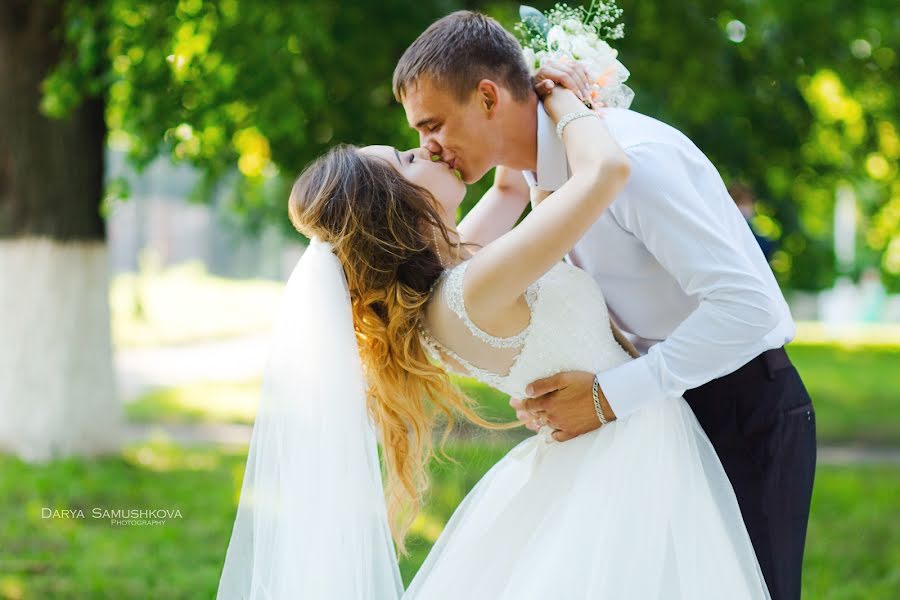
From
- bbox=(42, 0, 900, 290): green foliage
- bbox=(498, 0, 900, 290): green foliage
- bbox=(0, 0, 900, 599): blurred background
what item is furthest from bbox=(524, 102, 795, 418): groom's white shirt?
bbox=(498, 0, 900, 290): green foliage

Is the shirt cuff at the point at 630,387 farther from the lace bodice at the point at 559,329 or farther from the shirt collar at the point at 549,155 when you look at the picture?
the shirt collar at the point at 549,155

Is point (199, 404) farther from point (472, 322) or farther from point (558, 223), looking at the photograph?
point (558, 223)

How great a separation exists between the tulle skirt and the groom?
74 mm

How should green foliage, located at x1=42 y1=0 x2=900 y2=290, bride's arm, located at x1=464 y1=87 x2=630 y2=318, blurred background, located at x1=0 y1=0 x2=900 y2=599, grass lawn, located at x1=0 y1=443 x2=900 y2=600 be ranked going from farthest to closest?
green foliage, located at x1=42 y1=0 x2=900 y2=290
blurred background, located at x1=0 y1=0 x2=900 y2=599
grass lawn, located at x1=0 y1=443 x2=900 y2=600
bride's arm, located at x1=464 y1=87 x2=630 y2=318

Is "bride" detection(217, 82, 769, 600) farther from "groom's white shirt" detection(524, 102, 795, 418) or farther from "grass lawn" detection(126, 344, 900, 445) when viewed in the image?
"grass lawn" detection(126, 344, 900, 445)

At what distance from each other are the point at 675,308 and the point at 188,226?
28.0 m

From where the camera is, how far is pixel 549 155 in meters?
2.69

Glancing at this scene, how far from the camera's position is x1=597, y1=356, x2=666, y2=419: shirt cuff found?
8.14 feet

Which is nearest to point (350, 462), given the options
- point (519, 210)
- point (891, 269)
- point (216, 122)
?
point (519, 210)

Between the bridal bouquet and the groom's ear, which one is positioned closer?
the groom's ear

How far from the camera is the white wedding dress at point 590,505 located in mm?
2430

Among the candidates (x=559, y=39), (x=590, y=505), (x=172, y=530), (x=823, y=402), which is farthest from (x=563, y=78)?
(x=823, y=402)

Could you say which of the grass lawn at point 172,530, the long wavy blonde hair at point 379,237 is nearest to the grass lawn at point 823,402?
the grass lawn at point 172,530

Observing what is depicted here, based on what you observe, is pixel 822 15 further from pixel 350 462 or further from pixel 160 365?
pixel 160 365
